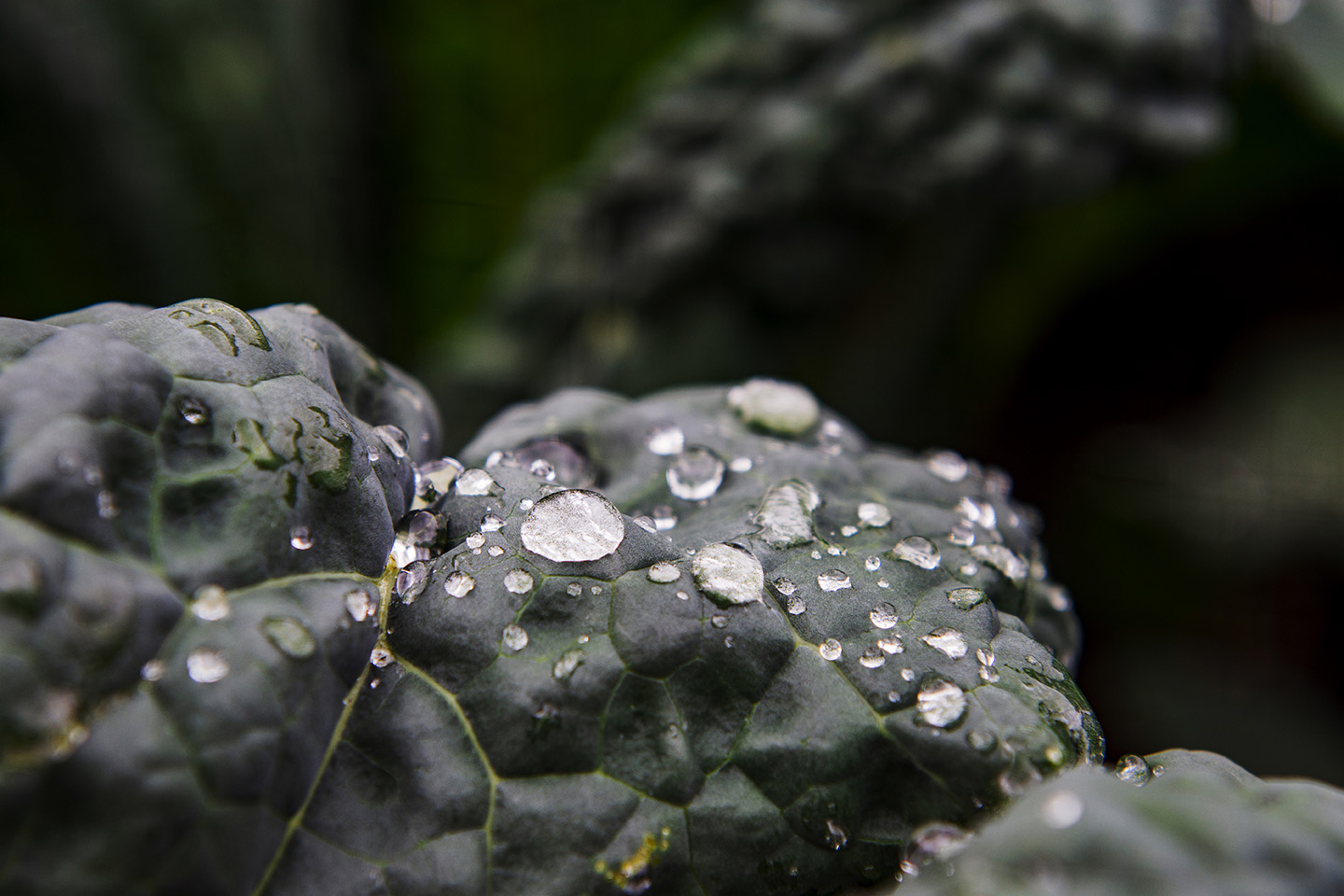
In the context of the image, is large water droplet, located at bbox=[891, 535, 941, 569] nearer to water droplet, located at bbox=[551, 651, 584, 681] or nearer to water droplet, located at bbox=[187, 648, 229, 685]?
water droplet, located at bbox=[551, 651, 584, 681]

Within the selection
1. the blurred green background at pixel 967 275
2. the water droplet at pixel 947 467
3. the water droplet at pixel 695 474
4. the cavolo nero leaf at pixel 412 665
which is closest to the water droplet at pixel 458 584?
the cavolo nero leaf at pixel 412 665

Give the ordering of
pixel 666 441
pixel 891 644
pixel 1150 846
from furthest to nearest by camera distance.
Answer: pixel 666 441, pixel 891 644, pixel 1150 846

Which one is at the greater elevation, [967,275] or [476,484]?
[476,484]

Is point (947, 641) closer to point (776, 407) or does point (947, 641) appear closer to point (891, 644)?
point (891, 644)

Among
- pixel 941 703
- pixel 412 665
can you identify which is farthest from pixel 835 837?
pixel 412 665

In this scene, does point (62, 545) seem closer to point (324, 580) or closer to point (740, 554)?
point (324, 580)

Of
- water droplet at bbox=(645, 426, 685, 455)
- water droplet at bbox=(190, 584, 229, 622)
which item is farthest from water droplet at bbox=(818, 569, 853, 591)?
water droplet at bbox=(190, 584, 229, 622)

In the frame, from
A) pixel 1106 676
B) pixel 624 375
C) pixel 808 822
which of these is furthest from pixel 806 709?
pixel 1106 676

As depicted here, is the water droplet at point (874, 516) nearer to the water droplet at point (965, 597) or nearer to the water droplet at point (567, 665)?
the water droplet at point (965, 597)
